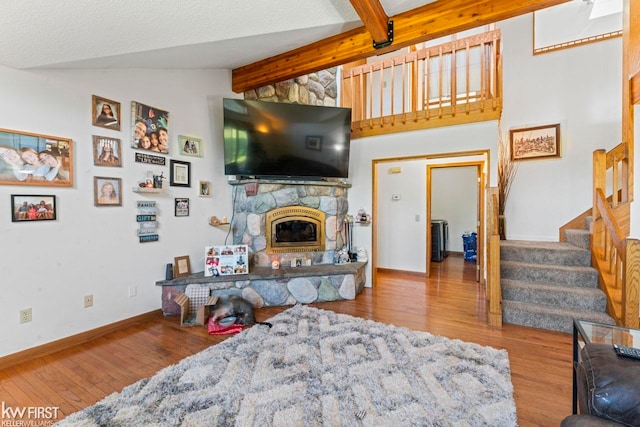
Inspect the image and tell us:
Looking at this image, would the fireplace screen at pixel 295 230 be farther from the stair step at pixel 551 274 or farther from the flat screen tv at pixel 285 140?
the stair step at pixel 551 274

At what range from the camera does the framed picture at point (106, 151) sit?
8.47 feet

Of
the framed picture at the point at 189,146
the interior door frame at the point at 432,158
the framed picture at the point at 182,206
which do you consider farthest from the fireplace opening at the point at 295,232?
the framed picture at the point at 189,146

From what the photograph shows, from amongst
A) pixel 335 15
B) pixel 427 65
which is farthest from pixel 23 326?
pixel 427 65

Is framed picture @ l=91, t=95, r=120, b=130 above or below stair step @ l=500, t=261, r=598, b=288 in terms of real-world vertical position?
above

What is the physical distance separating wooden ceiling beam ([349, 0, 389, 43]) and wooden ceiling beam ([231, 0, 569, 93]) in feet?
0.39

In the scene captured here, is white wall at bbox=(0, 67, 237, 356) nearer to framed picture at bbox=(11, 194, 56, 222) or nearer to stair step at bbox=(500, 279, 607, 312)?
framed picture at bbox=(11, 194, 56, 222)

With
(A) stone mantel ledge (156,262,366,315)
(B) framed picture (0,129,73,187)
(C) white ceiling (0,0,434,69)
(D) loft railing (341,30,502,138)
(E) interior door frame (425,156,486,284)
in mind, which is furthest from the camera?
(E) interior door frame (425,156,486,284)

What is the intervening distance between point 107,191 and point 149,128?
773 millimetres

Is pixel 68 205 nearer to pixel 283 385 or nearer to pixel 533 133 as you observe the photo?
pixel 283 385

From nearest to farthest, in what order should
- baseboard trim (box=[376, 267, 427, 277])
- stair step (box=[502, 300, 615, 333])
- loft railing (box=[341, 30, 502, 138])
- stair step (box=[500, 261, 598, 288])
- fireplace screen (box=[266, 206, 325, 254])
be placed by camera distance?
stair step (box=[502, 300, 615, 333])
stair step (box=[500, 261, 598, 288])
loft railing (box=[341, 30, 502, 138])
fireplace screen (box=[266, 206, 325, 254])
baseboard trim (box=[376, 267, 427, 277])

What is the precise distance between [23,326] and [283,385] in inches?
82.1

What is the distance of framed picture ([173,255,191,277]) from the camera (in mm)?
3193

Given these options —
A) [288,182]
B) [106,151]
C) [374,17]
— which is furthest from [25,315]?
[374,17]

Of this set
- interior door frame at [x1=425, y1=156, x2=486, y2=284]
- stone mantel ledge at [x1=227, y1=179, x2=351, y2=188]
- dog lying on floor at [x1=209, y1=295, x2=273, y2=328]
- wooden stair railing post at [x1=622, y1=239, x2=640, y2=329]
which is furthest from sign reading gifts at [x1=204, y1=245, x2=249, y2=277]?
wooden stair railing post at [x1=622, y1=239, x2=640, y2=329]
